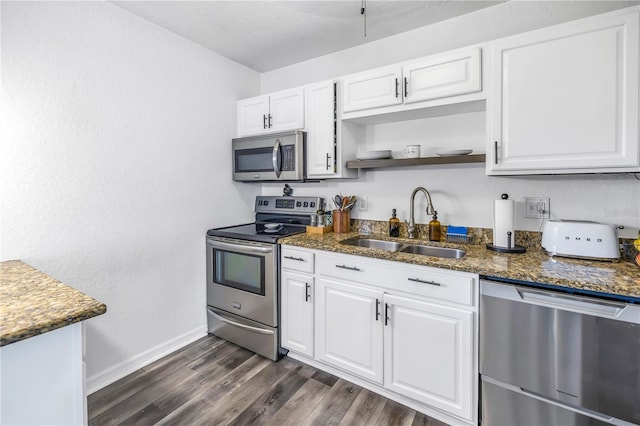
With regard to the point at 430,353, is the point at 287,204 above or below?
above

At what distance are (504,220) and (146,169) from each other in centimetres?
241

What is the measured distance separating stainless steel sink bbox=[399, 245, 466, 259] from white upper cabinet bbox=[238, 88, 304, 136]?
127 centimetres

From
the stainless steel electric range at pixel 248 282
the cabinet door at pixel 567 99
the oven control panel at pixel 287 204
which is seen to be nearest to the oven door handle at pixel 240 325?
the stainless steel electric range at pixel 248 282

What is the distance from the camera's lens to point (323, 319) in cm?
204

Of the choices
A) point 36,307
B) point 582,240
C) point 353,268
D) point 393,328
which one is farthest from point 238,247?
point 582,240

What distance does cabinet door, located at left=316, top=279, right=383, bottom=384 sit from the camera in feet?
5.97

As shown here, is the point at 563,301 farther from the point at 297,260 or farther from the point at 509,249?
the point at 297,260

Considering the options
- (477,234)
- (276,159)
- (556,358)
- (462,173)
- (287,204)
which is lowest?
(556,358)

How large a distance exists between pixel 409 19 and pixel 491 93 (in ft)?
2.92

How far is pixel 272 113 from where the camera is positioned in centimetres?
262

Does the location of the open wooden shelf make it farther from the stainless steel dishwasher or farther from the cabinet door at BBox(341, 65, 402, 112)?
the stainless steel dishwasher

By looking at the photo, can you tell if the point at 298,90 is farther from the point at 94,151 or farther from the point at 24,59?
the point at 24,59

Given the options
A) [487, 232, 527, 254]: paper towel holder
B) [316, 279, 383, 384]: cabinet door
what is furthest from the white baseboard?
[487, 232, 527, 254]: paper towel holder

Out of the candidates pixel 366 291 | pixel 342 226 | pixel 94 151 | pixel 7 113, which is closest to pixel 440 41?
pixel 342 226
